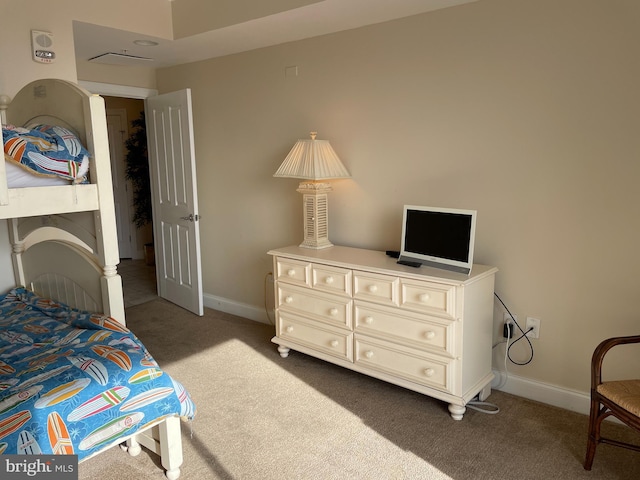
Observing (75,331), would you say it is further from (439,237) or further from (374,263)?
(439,237)

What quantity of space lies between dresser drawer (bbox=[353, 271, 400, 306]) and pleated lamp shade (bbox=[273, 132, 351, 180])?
723 mm

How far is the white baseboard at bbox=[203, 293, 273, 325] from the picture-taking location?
4.16m

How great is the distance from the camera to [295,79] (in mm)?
3611

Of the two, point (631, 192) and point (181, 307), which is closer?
point (631, 192)

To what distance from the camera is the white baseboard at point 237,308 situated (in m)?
4.16

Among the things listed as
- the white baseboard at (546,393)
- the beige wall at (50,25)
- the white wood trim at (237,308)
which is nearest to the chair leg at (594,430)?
the white baseboard at (546,393)

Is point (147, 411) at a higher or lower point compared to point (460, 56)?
lower

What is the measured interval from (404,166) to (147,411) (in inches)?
80.6

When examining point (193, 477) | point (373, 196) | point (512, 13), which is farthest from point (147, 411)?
point (512, 13)

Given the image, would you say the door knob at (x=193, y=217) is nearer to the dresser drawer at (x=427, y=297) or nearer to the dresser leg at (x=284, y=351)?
the dresser leg at (x=284, y=351)

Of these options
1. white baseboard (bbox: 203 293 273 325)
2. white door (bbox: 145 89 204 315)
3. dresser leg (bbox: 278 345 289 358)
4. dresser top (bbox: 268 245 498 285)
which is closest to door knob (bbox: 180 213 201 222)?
white door (bbox: 145 89 204 315)

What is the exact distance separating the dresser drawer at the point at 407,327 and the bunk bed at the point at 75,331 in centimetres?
116

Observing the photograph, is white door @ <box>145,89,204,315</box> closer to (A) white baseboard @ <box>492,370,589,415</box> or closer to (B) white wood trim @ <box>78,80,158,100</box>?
(B) white wood trim @ <box>78,80,158,100</box>

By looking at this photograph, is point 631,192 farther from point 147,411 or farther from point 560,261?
→ point 147,411
